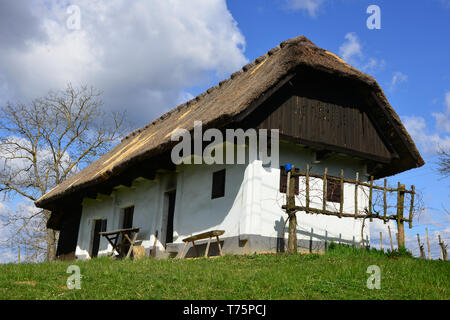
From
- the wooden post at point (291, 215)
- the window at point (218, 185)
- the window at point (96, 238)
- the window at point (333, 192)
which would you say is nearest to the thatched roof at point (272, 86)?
the window at point (218, 185)

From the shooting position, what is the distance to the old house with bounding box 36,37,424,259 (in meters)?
10.1

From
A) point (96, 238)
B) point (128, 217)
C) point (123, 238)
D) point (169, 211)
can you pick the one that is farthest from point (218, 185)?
point (96, 238)

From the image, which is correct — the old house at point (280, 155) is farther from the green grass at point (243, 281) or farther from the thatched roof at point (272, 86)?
the green grass at point (243, 281)

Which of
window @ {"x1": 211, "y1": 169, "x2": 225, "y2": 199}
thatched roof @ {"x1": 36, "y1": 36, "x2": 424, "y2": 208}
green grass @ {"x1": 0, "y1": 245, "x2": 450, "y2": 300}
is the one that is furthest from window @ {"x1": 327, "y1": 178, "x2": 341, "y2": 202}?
green grass @ {"x1": 0, "y1": 245, "x2": 450, "y2": 300}

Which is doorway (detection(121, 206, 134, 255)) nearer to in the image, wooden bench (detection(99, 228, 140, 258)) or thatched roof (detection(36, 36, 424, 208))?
wooden bench (detection(99, 228, 140, 258))

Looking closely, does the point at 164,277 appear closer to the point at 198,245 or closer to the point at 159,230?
the point at 198,245

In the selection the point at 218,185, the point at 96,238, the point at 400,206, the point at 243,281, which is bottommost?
the point at 243,281

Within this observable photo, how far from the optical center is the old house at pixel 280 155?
10.1m

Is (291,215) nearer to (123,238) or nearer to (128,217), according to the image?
(123,238)

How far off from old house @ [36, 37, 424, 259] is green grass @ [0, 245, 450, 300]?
235cm

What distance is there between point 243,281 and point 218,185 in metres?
5.03

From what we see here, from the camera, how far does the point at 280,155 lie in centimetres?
1087

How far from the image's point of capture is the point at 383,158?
39.8ft
